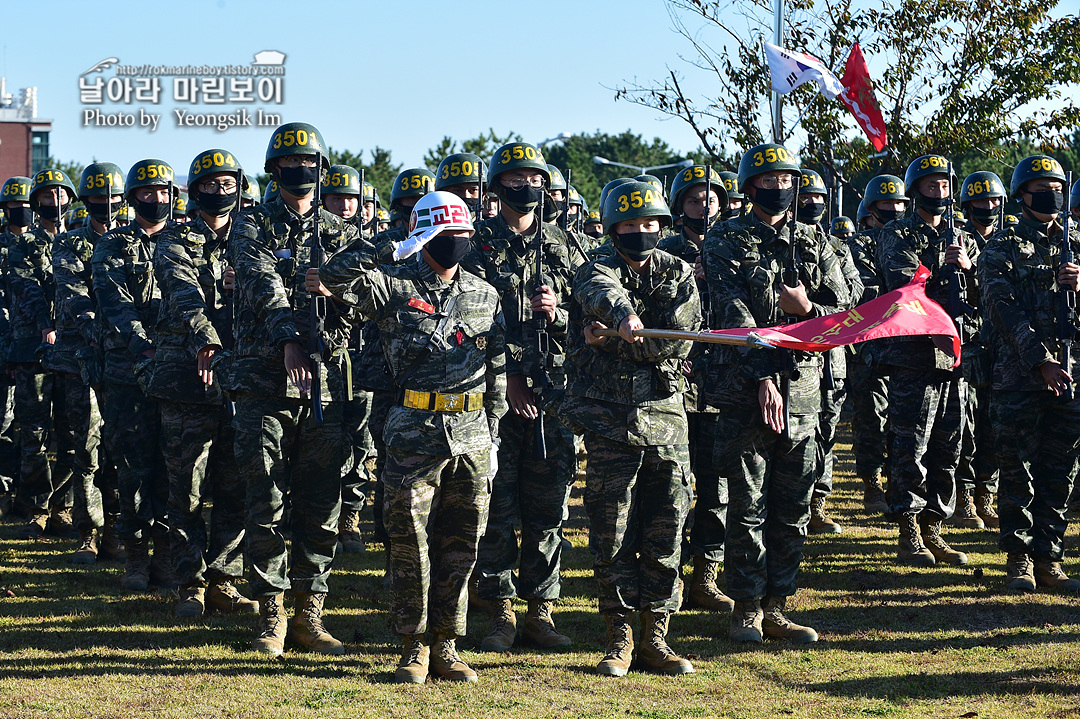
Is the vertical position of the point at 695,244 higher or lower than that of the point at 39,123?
lower

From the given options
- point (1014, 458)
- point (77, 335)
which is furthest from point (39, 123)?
point (1014, 458)

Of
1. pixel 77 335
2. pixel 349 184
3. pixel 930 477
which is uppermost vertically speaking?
pixel 349 184

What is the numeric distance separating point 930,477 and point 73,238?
751 centimetres

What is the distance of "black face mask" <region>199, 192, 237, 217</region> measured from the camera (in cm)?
830

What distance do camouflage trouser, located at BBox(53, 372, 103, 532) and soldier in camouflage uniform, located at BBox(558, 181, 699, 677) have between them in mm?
5033

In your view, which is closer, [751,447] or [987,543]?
[751,447]

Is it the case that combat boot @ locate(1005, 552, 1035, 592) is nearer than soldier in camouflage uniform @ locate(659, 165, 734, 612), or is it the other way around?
soldier in camouflage uniform @ locate(659, 165, 734, 612)

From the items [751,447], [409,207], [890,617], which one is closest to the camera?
[751,447]

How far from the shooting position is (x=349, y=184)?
35.9 ft

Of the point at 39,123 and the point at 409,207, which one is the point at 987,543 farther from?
the point at 39,123

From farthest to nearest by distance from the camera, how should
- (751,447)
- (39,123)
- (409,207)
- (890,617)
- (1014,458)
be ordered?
(39,123) → (409,207) → (1014,458) → (890,617) → (751,447)

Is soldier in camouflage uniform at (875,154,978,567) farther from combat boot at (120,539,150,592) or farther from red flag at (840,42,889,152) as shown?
red flag at (840,42,889,152)

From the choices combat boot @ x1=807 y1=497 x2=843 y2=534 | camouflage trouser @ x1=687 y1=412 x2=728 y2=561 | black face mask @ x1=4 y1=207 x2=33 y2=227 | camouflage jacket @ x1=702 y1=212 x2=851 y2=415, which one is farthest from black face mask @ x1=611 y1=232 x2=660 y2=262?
black face mask @ x1=4 y1=207 x2=33 y2=227

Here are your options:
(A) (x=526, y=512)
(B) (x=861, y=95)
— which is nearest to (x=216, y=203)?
(A) (x=526, y=512)
